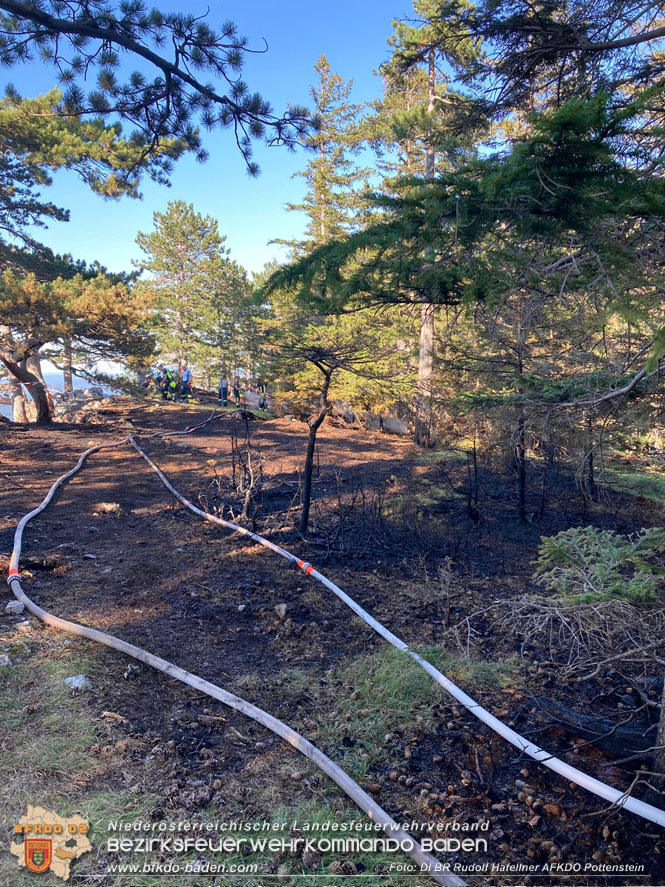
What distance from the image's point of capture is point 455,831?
7.52 ft

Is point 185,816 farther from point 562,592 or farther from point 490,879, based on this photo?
point 562,592

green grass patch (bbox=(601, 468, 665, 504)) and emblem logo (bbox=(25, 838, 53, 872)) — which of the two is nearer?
emblem logo (bbox=(25, 838, 53, 872))

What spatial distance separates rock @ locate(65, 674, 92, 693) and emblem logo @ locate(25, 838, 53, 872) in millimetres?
1037

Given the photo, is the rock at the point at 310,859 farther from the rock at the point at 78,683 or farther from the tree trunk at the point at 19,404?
the tree trunk at the point at 19,404

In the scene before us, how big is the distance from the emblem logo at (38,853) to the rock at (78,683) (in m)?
1.04

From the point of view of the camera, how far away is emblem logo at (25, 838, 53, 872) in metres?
1.92

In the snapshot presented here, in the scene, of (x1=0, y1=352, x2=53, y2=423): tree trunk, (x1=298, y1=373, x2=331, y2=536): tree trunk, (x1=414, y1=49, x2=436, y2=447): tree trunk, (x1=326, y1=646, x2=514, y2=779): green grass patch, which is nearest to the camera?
(x1=326, y1=646, x2=514, y2=779): green grass patch

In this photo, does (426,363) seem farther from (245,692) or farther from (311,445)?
(245,692)

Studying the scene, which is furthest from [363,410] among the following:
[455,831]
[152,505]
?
[455,831]

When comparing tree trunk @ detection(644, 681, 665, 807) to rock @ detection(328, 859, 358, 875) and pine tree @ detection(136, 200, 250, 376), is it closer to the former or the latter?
rock @ detection(328, 859, 358, 875)

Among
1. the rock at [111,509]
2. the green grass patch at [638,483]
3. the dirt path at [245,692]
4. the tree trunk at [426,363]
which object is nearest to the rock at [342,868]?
the dirt path at [245,692]

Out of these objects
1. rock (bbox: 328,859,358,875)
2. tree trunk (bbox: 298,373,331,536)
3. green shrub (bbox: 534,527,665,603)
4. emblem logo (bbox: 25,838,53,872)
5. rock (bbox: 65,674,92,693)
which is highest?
Answer: tree trunk (bbox: 298,373,331,536)

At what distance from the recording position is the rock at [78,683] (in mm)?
3000

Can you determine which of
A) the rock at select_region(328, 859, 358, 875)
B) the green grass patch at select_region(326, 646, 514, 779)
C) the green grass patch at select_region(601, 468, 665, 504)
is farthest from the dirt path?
the green grass patch at select_region(601, 468, 665, 504)
